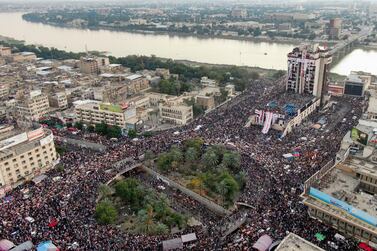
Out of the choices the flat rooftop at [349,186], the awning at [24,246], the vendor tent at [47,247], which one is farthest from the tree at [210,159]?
the awning at [24,246]

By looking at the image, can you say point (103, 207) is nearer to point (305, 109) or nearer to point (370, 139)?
point (370, 139)

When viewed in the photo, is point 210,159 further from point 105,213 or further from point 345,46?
point 345,46

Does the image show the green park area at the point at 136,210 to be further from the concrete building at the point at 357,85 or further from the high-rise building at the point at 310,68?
the concrete building at the point at 357,85

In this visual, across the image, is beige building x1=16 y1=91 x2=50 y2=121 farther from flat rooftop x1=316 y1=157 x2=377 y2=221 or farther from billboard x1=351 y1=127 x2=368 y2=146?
billboard x1=351 y1=127 x2=368 y2=146

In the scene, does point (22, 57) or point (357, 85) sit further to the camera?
point (22, 57)

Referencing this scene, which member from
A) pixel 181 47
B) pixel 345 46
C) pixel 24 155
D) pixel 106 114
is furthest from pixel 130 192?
pixel 181 47

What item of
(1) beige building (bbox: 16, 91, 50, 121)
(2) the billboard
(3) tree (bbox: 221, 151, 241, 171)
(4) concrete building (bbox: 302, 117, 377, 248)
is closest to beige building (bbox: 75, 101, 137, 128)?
(1) beige building (bbox: 16, 91, 50, 121)

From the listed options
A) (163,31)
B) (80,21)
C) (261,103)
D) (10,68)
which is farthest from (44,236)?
(80,21)
